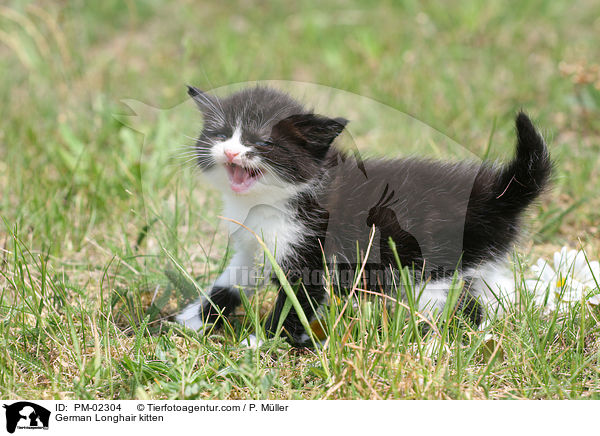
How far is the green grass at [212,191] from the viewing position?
1.98 meters

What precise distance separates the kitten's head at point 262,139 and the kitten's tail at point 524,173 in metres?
0.65

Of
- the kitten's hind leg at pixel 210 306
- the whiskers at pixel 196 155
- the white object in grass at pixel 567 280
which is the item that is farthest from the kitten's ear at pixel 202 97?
the white object in grass at pixel 567 280

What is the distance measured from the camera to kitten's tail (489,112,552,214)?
216 cm

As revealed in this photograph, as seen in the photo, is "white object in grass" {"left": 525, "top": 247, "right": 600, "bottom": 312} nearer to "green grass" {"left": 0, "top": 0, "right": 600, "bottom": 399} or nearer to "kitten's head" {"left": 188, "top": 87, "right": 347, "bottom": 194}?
"green grass" {"left": 0, "top": 0, "right": 600, "bottom": 399}

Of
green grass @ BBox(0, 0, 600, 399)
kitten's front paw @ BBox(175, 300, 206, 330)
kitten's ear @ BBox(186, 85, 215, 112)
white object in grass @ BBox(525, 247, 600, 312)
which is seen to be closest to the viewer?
green grass @ BBox(0, 0, 600, 399)

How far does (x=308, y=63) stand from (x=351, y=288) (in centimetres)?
310

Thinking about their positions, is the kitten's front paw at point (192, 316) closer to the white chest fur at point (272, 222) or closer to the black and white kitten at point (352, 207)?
the black and white kitten at point (352, 207)

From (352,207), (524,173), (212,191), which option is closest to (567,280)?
(524,173)

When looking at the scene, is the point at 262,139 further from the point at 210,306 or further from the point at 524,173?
the point at 524,173
